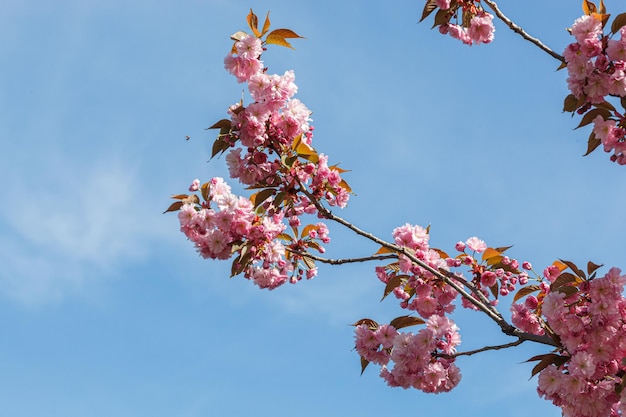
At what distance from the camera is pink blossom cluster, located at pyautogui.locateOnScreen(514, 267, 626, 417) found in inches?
150

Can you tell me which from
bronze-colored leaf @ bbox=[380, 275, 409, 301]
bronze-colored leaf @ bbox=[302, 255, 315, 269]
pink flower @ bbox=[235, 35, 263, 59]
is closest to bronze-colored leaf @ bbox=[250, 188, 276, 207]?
bronze-colored leaf @ bbox=[302, 255, 315, 269]

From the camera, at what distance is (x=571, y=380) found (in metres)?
3.82

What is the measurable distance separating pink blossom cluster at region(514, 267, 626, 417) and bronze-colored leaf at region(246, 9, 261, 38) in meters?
2.37

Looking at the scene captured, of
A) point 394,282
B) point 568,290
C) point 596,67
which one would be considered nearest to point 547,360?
point 568,290

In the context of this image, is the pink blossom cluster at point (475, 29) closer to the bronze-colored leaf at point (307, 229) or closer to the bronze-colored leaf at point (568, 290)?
the bronze-colored leaf at point (307, 229)

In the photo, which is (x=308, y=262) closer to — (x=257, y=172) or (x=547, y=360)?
(x=257, y=172)

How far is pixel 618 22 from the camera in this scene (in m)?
3.88

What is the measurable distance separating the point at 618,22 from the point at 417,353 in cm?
220

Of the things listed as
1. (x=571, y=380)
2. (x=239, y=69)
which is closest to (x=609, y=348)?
(x=571, y=380)

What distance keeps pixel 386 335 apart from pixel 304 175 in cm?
112

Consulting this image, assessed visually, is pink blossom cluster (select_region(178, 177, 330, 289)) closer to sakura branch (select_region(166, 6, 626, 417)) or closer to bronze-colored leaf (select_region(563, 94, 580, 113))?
sakura branch (select_region(166, 6, 626, 417))

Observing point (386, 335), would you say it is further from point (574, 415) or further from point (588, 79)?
point (588, 79)

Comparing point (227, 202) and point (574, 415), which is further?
point (227, 202)

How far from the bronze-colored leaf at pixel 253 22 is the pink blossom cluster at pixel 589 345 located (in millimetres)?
2366
